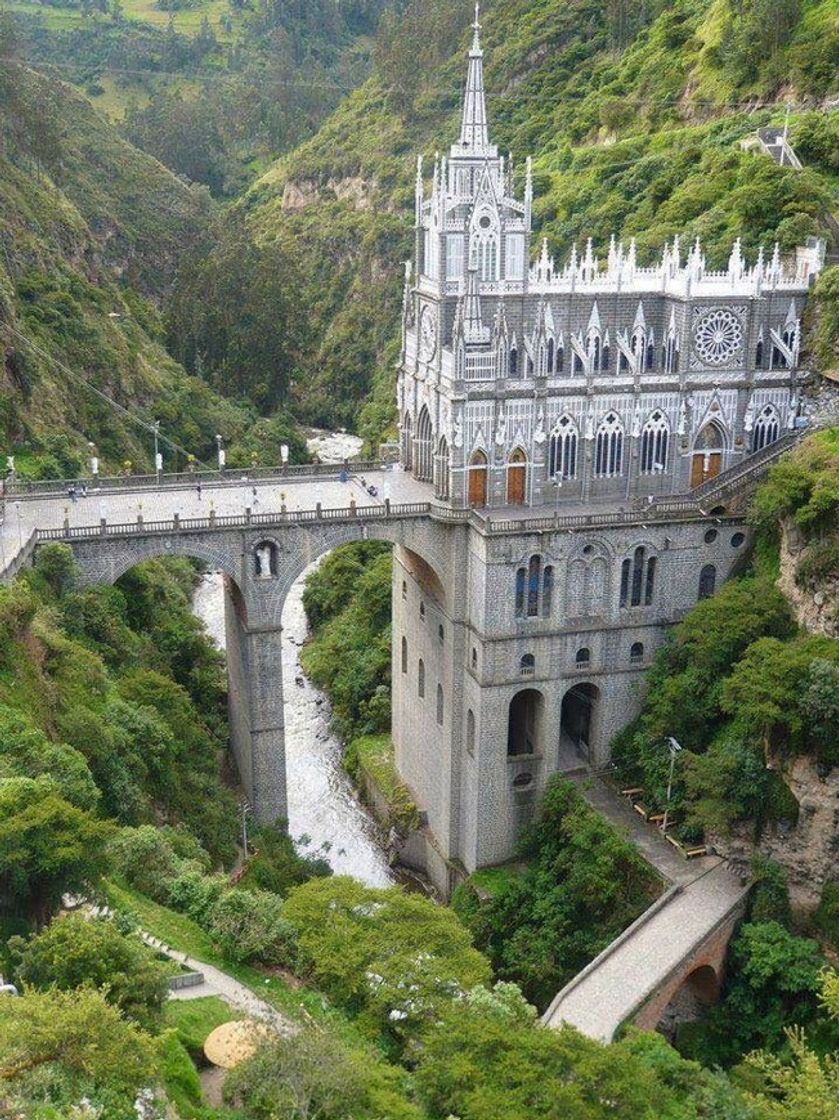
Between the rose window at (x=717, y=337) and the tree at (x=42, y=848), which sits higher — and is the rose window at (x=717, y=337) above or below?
above

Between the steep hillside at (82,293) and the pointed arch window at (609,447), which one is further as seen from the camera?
the steep hillside at (82,293)

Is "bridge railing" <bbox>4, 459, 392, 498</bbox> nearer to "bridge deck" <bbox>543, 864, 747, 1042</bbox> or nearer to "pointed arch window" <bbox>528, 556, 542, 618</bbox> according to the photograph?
"pointed arch window" <bbox>528, 556, 542, 618</bbox>

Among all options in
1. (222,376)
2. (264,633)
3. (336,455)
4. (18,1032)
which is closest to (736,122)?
(336,455)

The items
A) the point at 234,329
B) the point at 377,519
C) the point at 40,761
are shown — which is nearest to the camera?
the point at 40,761

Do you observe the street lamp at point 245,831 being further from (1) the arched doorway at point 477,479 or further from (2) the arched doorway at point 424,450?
(2) the arched doorway at point 424,450

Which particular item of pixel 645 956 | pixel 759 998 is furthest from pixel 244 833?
pixel 759 998

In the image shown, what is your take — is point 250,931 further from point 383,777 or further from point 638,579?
point 383,777

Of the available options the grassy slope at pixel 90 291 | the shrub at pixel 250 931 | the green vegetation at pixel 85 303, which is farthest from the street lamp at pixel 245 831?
the grassy slope at pixel 90 291
